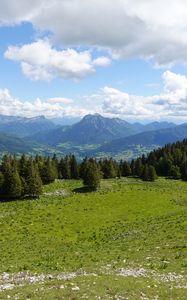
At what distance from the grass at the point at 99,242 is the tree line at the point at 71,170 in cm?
404

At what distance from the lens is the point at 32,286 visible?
21.9 metres

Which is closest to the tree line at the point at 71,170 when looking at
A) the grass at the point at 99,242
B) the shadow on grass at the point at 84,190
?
the shadow on grass at the point at 84,190

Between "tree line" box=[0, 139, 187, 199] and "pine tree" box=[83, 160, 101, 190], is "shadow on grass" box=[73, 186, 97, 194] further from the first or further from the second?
"pine tree" box=[83, 160, 101, 190]

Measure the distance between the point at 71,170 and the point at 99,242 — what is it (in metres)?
73.1

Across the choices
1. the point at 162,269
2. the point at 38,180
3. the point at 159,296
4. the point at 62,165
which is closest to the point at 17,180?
the point at 38,180

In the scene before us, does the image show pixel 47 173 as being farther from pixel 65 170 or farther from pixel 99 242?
pixel 99 242

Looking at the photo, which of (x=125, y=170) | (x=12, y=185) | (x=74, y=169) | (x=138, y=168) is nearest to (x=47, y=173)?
(x=12, y=185)

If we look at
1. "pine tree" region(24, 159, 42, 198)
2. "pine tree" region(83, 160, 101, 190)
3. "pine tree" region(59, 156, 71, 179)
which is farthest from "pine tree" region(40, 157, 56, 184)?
"pine tree" region(59, 156, 71, 179)

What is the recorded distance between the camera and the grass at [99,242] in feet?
69.9

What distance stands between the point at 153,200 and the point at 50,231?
28683 millimetres

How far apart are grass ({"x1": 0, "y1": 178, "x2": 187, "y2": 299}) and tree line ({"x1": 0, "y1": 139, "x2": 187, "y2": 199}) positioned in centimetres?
404

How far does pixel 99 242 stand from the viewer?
4481 centimetres

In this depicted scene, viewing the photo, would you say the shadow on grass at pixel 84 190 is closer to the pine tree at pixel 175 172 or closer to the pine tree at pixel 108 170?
the pine tree at pixel 108 170

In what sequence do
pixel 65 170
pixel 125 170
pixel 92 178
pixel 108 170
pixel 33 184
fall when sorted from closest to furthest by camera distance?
1. pixel 33 184
2. pixel 92 178
3. pixel 108 170
4. pixel 65 170
5. pixel 125 170
